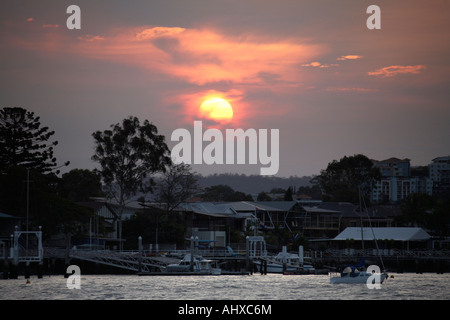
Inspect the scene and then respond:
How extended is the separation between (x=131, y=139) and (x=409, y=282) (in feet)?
150

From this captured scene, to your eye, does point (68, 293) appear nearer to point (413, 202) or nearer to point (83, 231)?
point (83, 231)

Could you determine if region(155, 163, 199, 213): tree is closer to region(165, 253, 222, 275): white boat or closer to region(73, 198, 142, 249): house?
region(73, 198, 142, 249): house

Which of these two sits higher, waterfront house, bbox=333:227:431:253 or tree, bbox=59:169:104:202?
tree, bbox=59:169:104:202

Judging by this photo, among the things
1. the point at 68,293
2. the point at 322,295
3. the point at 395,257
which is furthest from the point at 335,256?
the point at 68,293

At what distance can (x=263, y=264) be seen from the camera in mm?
92312

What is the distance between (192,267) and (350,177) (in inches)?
4051

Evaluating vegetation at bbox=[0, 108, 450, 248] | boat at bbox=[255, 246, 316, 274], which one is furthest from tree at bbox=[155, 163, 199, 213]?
boat at bbox=[255, 246, 316, 274]

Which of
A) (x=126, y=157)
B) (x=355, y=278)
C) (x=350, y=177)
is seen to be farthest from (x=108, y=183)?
(x=350, y=177)

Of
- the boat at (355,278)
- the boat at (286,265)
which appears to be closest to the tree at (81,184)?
the boat at (286,265)

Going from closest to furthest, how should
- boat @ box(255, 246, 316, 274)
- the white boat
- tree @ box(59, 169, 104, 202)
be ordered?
1. the white boat
2. boat @ box(255, 246, 316, 274)
3. tree @ box(59, 169, 104, 202)

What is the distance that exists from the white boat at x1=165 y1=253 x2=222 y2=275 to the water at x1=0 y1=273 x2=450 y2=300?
2.64 metres

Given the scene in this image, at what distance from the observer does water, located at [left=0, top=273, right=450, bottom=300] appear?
57.5 metres

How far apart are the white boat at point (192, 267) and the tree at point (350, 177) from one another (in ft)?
300

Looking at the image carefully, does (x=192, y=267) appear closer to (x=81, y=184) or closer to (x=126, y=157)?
(x=126, y=157)
